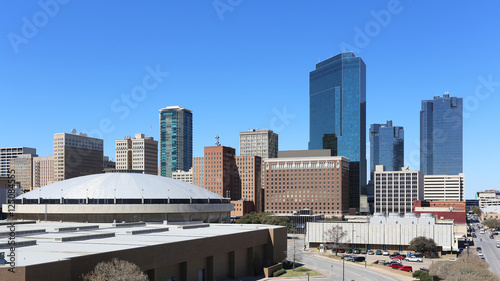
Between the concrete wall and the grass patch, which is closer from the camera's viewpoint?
the concrete wall

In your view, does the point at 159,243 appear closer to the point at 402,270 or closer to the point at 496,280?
the point at 496,280

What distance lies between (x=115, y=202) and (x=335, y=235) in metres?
54.8

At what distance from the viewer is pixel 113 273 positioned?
4759 centimetres

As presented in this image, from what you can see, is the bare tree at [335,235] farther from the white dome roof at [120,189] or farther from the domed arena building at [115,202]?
the white dome roof at [120,189]

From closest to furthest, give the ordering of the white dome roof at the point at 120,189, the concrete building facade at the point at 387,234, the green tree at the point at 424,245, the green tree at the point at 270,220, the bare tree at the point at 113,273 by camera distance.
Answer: the bare tree at the point at 113,273 < the white dome roof at the point at 120,189 < the green tree at the point at 424,245 < the concrete building facade at the point at 387,234 < the green tree at the point at 270,220

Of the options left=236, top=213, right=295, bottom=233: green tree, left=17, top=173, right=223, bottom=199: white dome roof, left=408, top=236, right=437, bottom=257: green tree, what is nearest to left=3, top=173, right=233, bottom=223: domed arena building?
left=17, top=173, right=223, bottom=199: white dome roof

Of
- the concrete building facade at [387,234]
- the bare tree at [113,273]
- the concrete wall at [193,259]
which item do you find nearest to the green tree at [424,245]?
the concrete building facade at [387,234]

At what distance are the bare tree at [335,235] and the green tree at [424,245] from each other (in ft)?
55.4

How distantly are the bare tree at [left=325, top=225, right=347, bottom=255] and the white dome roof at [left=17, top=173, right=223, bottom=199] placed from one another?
1227 inches

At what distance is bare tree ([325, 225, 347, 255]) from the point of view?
129 metres

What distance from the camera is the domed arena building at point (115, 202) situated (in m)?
107

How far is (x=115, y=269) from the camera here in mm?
48656

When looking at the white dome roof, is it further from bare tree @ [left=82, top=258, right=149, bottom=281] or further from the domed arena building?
bare tree @ [left=82, top=258, right=149, bottom=281]

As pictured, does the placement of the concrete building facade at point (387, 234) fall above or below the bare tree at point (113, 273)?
below
